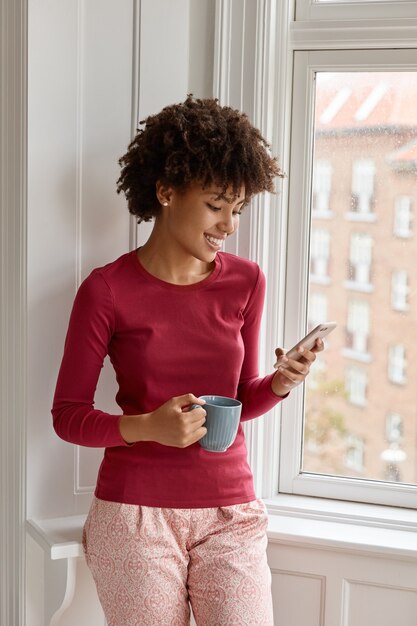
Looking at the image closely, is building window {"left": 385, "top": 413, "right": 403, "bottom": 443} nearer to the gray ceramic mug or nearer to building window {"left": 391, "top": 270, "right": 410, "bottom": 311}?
building window {"left": 391, "top": 270, "right": 410, "bottom": 311}

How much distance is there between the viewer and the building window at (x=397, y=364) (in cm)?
199

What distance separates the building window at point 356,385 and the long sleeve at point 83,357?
0.71 m

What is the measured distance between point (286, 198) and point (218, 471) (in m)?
0.74

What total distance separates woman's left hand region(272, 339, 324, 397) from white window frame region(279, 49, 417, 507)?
37 cm

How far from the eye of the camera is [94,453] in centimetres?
189

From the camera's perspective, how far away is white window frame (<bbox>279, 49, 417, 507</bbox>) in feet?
6.38

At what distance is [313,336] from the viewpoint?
5.11 ft

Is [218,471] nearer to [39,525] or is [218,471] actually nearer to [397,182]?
[39,525]

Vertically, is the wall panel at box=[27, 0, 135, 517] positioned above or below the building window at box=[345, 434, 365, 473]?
above

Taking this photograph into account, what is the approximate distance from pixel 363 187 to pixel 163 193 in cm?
62

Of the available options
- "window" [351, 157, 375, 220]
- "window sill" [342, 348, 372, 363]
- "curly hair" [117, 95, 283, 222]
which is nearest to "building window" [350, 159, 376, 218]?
"window" [351, 157, 375, 220]

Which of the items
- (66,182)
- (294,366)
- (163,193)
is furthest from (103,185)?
(294,366)

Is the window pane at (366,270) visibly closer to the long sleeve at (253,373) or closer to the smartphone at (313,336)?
the long sleeve at (253,373)

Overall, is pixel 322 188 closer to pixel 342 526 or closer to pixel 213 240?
pixel 213 240
